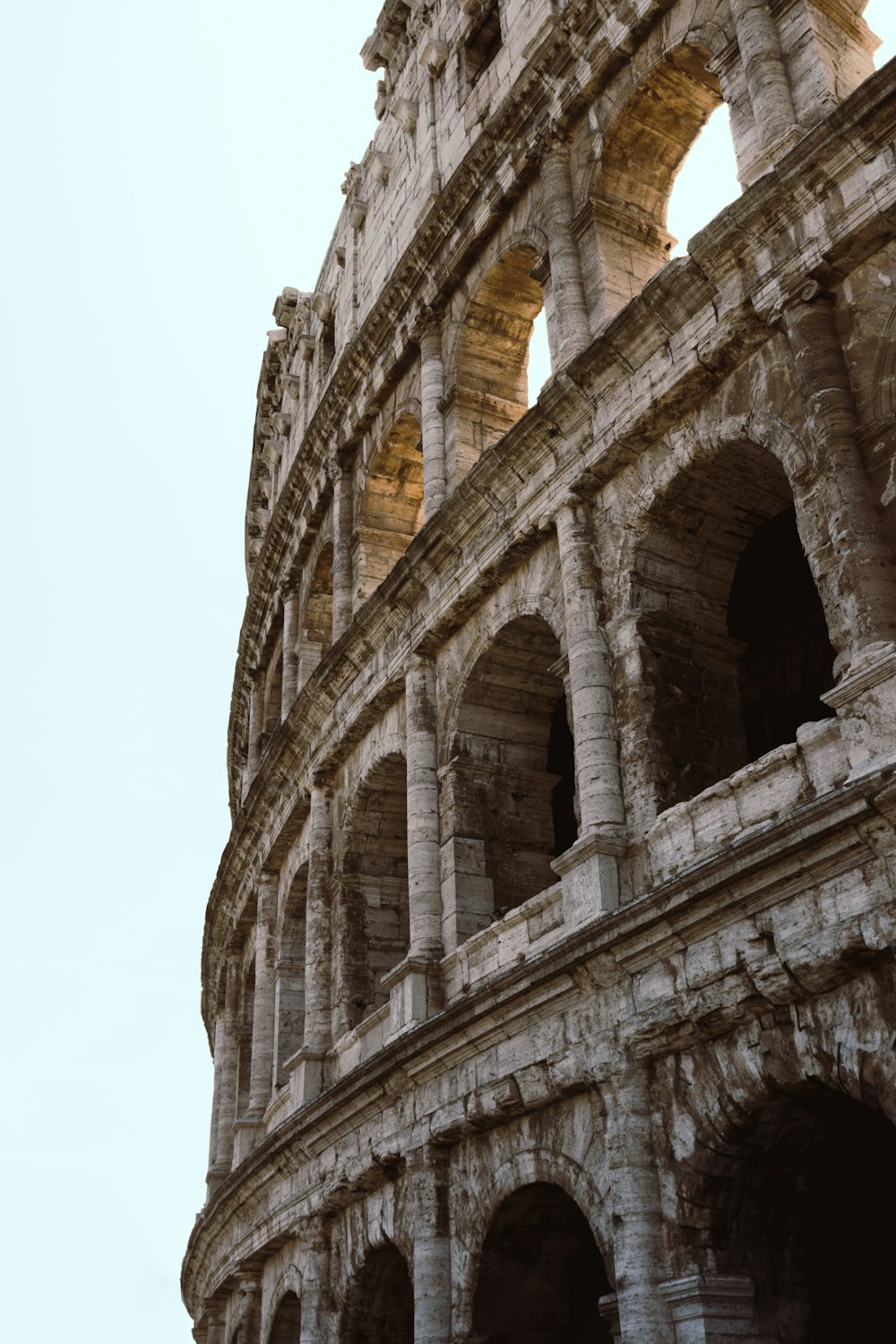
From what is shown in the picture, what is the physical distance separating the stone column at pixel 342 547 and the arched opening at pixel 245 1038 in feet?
18.6

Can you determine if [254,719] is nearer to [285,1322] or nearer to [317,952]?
[317,952]

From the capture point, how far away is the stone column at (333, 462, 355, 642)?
14859 mm

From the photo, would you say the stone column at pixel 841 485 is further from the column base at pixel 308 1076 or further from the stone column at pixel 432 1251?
the column base at pixel 308 1076

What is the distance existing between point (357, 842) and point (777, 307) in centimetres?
695

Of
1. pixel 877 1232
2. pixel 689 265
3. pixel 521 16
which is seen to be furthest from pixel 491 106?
pixel 877 1232

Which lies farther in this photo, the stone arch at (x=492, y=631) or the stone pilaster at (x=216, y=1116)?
the stone pilaster at (x=216, y=1116)

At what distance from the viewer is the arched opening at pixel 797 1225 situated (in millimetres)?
7277

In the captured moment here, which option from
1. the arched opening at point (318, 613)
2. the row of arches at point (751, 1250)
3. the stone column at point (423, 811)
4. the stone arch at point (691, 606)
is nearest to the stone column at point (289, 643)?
the arched opening at point (318, 613)

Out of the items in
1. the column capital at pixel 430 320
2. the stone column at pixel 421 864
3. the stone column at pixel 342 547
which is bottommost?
the stone column at pixel 421 864

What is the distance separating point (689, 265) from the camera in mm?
8875

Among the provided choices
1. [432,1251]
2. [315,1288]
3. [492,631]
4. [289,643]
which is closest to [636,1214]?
[432,1251]

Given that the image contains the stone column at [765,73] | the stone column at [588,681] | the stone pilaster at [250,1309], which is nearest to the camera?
Result: the stone column at [588,681]

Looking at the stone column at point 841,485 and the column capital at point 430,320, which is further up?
the column capital at point 430,320

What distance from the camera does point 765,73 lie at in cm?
915
